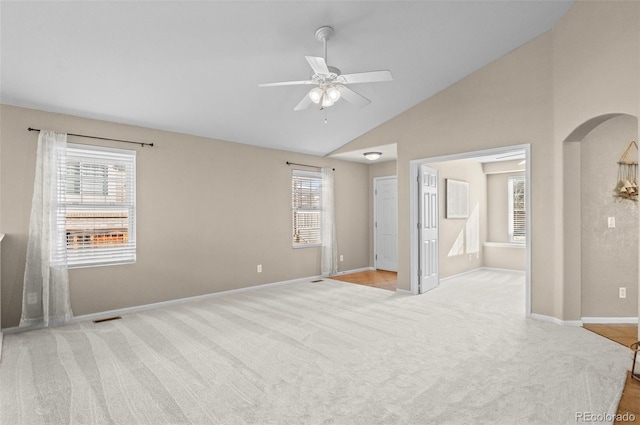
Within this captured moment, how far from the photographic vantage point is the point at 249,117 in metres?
4.79

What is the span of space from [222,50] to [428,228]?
12.9ft

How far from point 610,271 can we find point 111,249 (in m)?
6.04

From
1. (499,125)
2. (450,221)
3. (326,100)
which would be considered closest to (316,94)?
(326,100)

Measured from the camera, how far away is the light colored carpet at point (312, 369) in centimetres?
218

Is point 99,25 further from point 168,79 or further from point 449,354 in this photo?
point 449,354

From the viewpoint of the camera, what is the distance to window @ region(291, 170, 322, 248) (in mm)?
6484

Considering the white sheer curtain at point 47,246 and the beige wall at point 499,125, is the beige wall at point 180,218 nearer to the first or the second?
the white sheer curtain at point 47,246

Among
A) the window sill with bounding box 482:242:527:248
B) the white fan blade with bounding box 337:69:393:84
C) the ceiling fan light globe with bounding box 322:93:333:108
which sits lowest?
the window sill with bounding box 482:242:527:248

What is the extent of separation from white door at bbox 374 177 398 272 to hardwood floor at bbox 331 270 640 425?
0.34m

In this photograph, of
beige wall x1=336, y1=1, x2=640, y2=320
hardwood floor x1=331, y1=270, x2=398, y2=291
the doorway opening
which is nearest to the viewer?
beige wall x1=336, y1=1, x2=640, y2=320

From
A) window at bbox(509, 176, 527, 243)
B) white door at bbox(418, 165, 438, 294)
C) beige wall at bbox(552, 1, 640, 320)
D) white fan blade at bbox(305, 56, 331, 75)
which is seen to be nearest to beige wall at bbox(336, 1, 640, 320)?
→ beige wall at bbox(552, 1, 640, 320)

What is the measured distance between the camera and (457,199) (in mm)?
6711

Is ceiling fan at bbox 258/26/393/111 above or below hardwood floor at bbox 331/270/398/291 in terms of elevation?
above

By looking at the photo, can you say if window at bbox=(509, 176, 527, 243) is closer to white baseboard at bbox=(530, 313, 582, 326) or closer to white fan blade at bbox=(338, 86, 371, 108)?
white baseboard at bbox=(530, 313, 582, 326)
